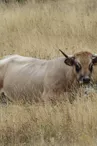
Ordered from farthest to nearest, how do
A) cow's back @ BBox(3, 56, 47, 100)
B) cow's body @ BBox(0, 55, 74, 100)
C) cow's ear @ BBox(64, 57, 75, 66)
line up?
cow's back @ BBox(3, 56, 47, 100), cow's body @ BBox(0, 55, 74, 100), cow's ear @ BBox(64, 57, 75, 66)

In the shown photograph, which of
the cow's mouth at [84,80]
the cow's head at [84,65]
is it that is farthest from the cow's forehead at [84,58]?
the cow's mouth at [84,80]

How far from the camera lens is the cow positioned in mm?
8609

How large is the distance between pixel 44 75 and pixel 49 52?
315 cm

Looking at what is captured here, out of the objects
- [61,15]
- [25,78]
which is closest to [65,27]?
[61,15]

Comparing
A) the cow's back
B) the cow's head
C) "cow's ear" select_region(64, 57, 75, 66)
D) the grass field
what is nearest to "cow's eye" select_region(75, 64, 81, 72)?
the cow's head

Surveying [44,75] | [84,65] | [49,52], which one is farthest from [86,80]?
[49,52]

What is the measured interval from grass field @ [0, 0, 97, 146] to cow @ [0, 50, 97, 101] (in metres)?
0.39

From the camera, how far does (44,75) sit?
374 inches

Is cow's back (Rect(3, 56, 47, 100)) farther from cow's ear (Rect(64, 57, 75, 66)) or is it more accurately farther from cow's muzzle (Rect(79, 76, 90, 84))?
cow's muzzle (Rect(79, 76, 90, 84))

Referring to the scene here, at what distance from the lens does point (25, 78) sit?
992 cm

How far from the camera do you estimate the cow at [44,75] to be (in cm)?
861

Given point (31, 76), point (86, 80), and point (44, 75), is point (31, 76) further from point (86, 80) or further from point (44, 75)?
point (86, 80)

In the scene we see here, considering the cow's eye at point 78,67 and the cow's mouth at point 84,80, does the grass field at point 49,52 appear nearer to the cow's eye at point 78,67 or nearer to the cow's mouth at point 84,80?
the cow's mouth at point 84,80

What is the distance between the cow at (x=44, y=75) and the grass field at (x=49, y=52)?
39cm
